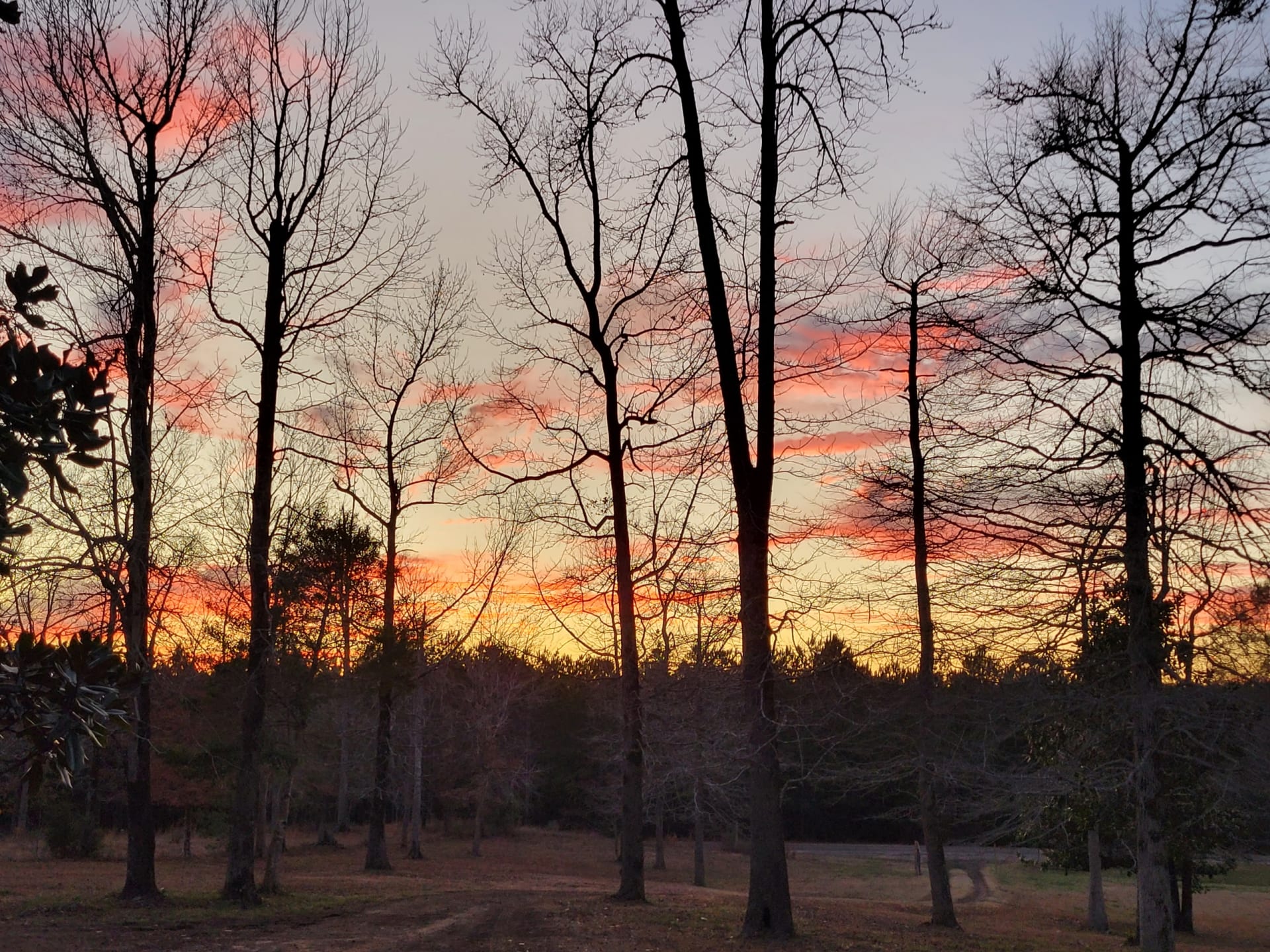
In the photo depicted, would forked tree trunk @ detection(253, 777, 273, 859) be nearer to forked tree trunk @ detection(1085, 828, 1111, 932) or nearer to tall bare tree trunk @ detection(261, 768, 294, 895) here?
tall bare tree trunk @ detection(261, 768, 294, 895)

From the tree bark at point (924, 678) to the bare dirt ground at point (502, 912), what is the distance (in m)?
0.93

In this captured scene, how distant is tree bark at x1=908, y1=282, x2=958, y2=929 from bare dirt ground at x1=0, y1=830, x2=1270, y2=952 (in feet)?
3.05

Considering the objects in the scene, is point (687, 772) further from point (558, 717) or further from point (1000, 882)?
point (558, 717)

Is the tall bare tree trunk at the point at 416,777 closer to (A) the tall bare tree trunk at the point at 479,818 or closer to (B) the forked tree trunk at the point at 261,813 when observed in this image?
(A) the tall bare tree trunk at the point at 479,818

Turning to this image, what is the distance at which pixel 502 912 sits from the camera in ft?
53.9

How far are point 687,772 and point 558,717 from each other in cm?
4791

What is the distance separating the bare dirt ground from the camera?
12414 mm

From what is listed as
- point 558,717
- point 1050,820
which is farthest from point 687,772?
point 558,717

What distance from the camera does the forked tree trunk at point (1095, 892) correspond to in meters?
26.1

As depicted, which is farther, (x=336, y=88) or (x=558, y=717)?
(x=558, y=717)

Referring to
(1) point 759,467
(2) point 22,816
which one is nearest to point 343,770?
(2) point 22,816

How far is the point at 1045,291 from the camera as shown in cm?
1313

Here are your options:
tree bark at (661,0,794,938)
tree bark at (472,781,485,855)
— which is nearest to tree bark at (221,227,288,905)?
tree bark at (661,0,794,938)

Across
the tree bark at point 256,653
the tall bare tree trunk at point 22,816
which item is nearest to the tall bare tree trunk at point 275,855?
the tree bark at point 256,653
